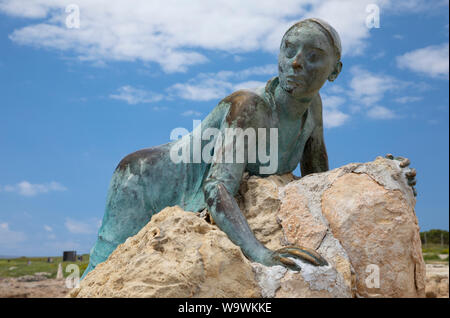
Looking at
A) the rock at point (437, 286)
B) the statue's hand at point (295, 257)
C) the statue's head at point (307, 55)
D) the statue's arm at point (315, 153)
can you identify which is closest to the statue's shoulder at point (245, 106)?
the statue's head at point (307, 55)

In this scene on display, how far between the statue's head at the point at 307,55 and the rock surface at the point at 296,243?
600 mm

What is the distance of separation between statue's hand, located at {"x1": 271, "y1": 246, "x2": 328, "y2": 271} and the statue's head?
1.12m

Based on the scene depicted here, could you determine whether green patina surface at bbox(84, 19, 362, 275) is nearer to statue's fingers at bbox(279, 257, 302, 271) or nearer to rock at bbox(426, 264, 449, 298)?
statue's fingers at bbox(279, 257, 302, 271)

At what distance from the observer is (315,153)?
401 cm

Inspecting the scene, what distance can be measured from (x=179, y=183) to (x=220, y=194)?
0.64 metres

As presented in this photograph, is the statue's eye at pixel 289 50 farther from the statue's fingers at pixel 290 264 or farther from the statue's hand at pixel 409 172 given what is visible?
the statue's fingers at pixel 290 264

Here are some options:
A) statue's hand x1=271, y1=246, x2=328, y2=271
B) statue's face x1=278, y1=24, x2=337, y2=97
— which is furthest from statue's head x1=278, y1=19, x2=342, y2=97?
statue's hand x1=271, y1=246, x2=328, y2=271

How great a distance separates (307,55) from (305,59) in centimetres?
3

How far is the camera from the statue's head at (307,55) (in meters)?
3.15

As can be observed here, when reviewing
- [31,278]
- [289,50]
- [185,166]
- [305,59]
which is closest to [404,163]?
[305,59]

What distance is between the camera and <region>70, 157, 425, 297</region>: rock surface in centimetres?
242

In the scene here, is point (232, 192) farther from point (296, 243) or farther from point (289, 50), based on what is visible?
point (289, 50)
